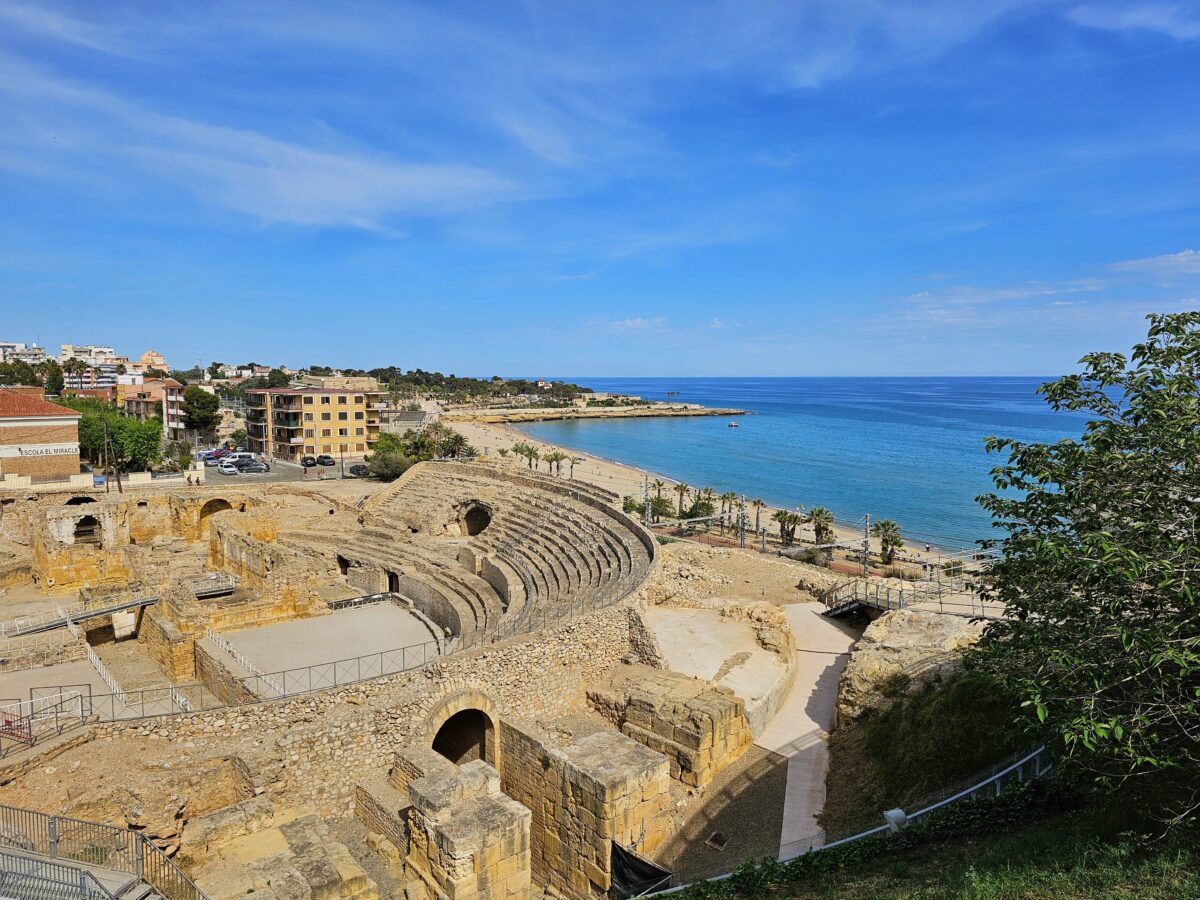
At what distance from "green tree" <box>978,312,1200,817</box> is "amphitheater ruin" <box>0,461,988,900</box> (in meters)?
5.98

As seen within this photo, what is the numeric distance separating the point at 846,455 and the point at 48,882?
87580mm

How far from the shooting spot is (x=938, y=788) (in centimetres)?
1091

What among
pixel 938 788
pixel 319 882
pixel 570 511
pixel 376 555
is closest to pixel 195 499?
pixel 376 555

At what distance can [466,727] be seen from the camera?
15828 millimetres

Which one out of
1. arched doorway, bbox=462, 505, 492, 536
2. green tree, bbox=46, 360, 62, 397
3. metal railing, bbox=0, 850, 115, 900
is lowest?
arched doorway, bbox=462, 505, 492, 536

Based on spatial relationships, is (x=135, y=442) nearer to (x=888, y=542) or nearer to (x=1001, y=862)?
(x=888, y=542)

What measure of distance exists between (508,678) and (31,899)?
346 inches

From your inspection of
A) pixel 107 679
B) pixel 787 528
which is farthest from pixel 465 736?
pixel 787 528

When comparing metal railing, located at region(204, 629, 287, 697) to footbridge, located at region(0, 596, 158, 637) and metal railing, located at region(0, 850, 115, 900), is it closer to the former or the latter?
footbridge, located at region(0, 596, 158, 637)

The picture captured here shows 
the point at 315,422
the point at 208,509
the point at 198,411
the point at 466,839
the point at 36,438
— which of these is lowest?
the point at 466,839

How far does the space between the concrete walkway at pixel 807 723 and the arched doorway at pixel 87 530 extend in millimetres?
32738

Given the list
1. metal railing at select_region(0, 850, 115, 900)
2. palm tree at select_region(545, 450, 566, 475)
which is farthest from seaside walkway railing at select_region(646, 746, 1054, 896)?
palm tree at select_region(545, 450, 566, 475)

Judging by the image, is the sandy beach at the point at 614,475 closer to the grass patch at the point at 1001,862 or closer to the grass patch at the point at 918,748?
the grass patch at the point at 918,748

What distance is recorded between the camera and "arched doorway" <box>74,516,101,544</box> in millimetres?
33594
